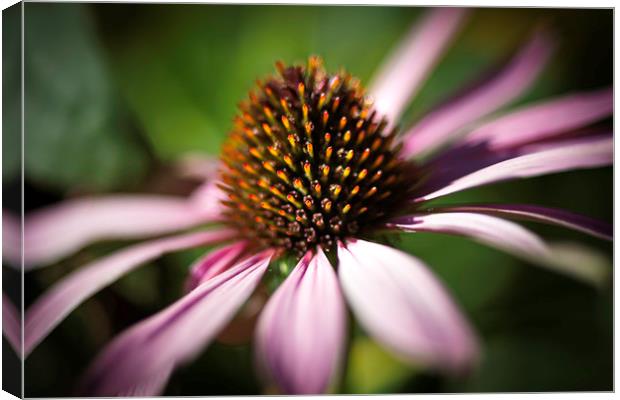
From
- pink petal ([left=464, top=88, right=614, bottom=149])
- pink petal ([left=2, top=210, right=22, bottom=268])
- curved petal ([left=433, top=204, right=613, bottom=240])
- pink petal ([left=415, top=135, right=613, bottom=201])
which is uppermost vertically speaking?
pink petal ([left=464, top=88, right=614, bottom=149])

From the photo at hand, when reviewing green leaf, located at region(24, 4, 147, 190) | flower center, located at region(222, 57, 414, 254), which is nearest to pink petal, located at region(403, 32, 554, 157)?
flower center, located at region(222, 57, 414, 254)

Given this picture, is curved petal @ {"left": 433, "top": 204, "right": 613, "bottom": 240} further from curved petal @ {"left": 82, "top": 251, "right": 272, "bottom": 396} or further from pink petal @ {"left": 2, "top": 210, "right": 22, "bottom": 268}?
pink petal @ {"left": 2, "top": 210, "right": 22, "bottom": 268}

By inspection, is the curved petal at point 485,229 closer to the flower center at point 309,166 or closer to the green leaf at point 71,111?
the flower center at point 309,166

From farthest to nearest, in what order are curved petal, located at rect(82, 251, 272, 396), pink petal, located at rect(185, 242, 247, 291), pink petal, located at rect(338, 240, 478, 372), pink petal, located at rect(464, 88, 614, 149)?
pink petal, located at rect(464, 88, 614, 149), pink petal, located at rect(185, 242, 247, 291), curved petal, located at rect(82, 251, 272, 396), pink petal, located at rect(338, 240, 478, 372)

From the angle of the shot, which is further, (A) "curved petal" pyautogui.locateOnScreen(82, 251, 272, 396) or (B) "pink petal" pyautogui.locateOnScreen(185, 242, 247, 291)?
(B) "pink petal" pyautogui.locateOnScreen(185, 242, 247, 291)

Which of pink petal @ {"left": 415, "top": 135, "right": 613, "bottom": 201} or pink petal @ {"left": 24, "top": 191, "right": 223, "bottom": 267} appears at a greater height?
pink petal @ {"left": 415, "top": 135, "right": 613, "bottom": 201}

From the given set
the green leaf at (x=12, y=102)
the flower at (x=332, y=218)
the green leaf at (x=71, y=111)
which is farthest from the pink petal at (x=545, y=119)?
the green leaf at (x=12, y=102)

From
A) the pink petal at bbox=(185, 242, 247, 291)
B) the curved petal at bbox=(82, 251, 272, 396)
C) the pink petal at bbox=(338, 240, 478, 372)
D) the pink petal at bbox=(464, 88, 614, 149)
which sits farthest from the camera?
the pink petal at bbox=(464, 88, 614, 149)
